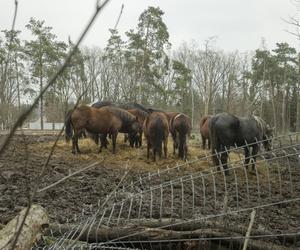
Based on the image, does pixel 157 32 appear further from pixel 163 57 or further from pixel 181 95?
pixel 181 95

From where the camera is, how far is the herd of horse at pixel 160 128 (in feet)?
32.6

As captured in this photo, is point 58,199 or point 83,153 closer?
point 58,199

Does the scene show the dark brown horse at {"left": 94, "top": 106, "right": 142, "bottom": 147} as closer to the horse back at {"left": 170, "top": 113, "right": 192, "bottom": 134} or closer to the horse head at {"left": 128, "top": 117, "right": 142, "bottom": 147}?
the horse head at {"left": 128, "top": 117, "right": 142, "bottom": 147}

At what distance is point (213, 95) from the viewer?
55250mm

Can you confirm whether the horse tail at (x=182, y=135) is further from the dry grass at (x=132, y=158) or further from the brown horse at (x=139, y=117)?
the brown horse at (x=139, y=117)

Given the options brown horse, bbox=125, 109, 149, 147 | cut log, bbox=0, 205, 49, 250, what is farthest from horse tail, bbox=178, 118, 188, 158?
cut log, bbox=0, 205, 49, 250

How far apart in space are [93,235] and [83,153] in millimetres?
8326

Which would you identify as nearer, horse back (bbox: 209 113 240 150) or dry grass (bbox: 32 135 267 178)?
horse back (bbox: 209 113 240 150)

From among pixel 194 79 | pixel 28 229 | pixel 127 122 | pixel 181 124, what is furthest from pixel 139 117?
pixel 194 79

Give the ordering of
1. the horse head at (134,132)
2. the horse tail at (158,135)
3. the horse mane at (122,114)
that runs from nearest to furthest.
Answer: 1. the horse tail at (158,135)
2. the horse mane at (122,114)
3. the horse head at (134,132)

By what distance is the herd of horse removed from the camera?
32.6 ft

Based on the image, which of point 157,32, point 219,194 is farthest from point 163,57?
point 219,194

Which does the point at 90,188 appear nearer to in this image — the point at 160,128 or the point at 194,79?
the point at 160,128

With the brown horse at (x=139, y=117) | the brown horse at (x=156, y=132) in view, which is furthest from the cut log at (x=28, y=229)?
the brown horse at (x=139, y=117)
